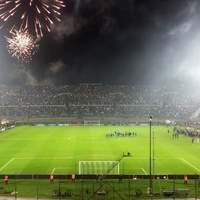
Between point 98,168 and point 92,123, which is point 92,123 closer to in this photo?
point 92,123

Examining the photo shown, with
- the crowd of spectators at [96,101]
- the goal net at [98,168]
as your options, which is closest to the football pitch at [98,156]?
the goal net at [98,168]

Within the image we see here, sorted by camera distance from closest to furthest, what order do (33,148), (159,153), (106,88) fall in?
(159,153) < (33,148) < (106,88)

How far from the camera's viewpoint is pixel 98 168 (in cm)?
3744

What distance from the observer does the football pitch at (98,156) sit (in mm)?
38469

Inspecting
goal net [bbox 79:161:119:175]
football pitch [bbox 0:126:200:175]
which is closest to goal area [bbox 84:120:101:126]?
football pitch [bbox 0:126:200:175]

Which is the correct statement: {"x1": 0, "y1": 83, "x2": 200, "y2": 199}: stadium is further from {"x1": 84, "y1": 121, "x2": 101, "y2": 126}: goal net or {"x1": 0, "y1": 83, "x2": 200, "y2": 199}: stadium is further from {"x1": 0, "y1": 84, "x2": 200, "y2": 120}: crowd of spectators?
{"x1": 0, "y1": 84, "x2": 200, "y2": 120}: crowd of spectators

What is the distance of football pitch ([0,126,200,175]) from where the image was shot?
3847 cm

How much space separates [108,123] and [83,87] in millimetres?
73607

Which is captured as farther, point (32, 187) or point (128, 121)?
point (128, 121)

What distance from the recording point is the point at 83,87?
17925 centimetres

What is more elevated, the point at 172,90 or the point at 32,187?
the point at 172,90

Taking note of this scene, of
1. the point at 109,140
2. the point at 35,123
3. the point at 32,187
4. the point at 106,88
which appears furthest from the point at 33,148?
the point at 106,88

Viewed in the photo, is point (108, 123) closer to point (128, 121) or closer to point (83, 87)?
point (128, 121)

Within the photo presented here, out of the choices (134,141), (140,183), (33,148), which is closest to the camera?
(140,183)
